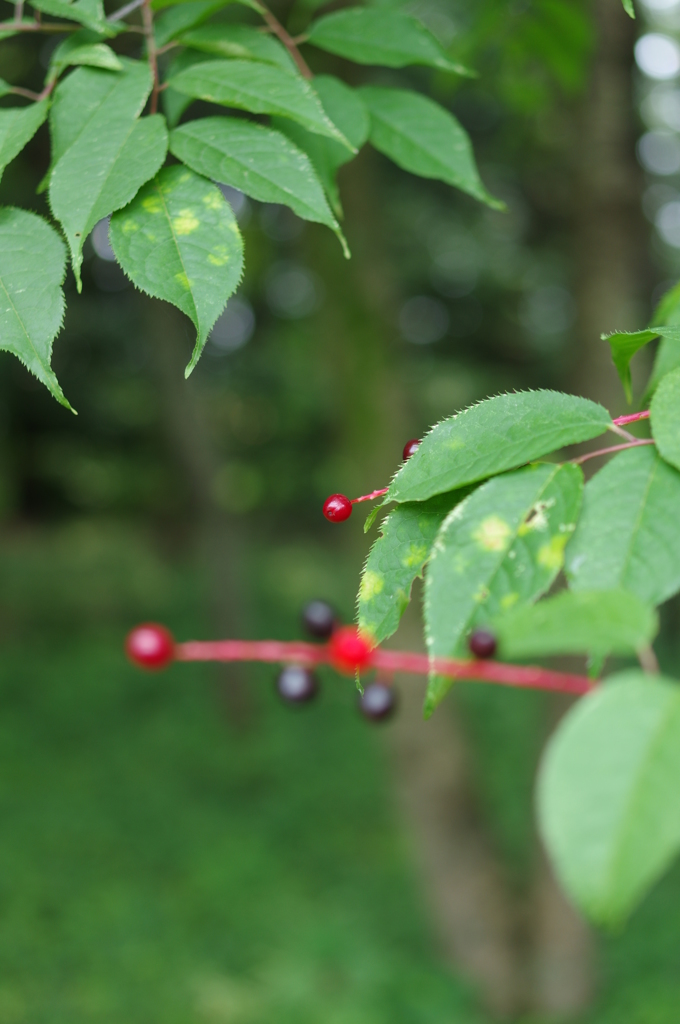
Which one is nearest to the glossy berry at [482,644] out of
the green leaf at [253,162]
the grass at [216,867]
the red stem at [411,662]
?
the red stem at [411,662]

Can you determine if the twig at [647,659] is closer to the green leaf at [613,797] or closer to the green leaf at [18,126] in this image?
the green leaf at [613,797]

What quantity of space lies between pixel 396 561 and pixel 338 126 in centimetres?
69

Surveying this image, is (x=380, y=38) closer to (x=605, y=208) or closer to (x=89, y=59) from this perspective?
(x=89, y=59)

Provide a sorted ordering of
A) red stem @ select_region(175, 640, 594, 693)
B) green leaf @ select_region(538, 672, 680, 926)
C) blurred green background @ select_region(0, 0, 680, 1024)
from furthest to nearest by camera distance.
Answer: blurred green background @ select_region(0, 0, 680, 1024) → red stem @ select_region(175, 640, 594, 693) → green leaf @ select_region(538, 672, 680, 926)

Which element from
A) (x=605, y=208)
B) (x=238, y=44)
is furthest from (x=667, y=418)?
(x=605, y=208)

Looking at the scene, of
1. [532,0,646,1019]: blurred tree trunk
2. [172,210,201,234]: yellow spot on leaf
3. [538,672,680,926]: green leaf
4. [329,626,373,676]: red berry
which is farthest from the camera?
[532,0,646,1019]: blurred tree trunk

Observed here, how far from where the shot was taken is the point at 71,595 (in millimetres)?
10648

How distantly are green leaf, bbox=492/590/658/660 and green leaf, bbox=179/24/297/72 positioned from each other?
0.84 m

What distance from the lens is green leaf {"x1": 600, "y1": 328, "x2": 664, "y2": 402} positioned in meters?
0.87

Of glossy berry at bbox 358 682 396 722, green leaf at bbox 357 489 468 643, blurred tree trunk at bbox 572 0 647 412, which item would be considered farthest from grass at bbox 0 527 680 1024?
green leaf at bbox 357 489 468 643

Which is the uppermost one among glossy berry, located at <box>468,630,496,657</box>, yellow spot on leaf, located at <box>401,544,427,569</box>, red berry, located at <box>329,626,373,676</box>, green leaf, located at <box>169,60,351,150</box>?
green leaf, located at <box>169,60,351,150</box>

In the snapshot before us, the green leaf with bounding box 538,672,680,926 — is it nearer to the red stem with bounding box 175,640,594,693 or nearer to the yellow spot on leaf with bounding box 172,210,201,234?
the red stem with bounding box 175,640,594,693

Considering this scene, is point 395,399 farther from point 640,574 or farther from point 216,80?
point 640,574

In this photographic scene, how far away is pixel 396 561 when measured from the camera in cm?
84
